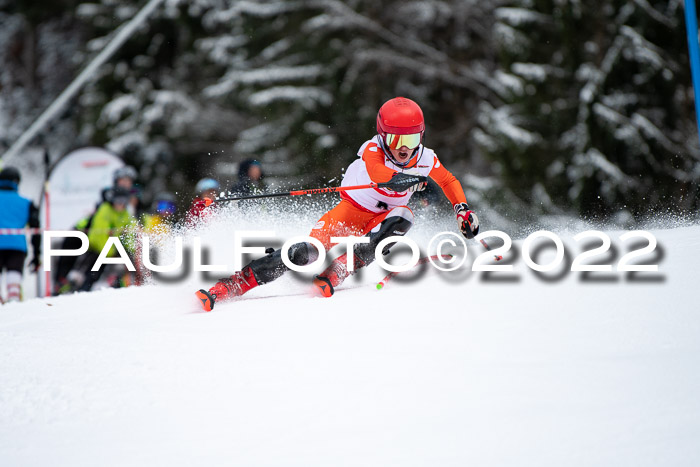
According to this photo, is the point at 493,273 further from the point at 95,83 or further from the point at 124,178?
the point at 95,83

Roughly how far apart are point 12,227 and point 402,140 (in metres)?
5.04

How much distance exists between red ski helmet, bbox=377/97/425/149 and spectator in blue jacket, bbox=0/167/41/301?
4.87 metres

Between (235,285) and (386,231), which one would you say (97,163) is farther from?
(386,231)

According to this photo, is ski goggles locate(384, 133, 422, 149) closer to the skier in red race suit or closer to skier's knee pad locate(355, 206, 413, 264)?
the skier in red race suit

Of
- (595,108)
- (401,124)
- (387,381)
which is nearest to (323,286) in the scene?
(401,124)

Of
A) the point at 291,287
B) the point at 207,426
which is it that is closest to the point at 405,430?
the point at 207,426

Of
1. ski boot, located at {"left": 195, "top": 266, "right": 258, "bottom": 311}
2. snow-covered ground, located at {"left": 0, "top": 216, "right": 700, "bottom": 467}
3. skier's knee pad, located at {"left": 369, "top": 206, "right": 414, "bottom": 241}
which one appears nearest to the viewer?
snow-covered ground, located at {"left": 0, "top": 216, "right": 700, "bottom": 467}

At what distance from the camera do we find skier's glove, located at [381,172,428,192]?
439 centimetres

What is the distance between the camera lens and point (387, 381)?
2.88m

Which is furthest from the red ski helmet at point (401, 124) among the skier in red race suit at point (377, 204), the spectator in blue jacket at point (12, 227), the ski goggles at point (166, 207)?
the ski goggles at point (166, 207)

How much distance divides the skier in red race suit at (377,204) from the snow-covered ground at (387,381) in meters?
0.50

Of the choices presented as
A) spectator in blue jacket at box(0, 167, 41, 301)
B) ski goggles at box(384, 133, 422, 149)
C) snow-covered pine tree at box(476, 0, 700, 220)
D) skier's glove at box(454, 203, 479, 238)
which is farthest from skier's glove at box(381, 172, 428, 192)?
snow-covered pine tree at box(476, 0, 700, 220)

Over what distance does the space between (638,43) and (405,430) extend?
11.8 m

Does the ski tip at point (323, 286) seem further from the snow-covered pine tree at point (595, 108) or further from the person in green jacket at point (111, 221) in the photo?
the snow-covered pine tree at point (595, 108)
